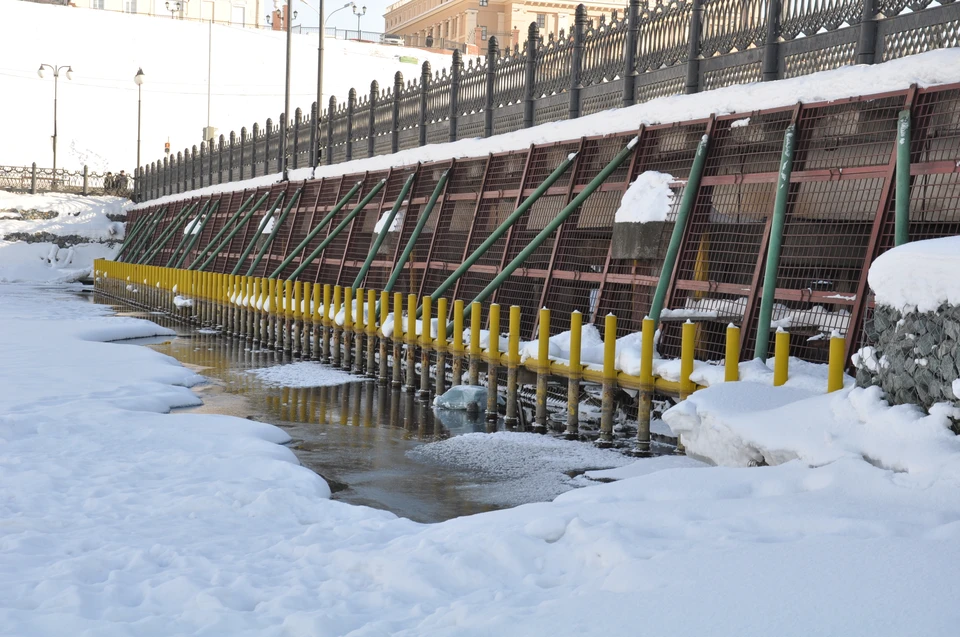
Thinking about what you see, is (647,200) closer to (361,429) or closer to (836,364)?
(361,429)

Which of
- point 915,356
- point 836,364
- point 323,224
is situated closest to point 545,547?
point 915,356

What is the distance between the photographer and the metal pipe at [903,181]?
9195mm

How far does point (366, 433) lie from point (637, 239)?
13.4 ft

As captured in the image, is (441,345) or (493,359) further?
(441,345)

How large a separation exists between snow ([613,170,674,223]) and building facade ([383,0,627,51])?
7279cm

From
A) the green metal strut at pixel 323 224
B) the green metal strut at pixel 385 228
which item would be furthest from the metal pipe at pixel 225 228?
the green metal strut at pixel 385 228

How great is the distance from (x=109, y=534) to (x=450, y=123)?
15476 millimetres

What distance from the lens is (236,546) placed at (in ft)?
22.0

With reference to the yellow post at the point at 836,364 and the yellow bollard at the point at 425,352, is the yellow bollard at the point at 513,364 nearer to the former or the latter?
the yellow bollard at the point at 425,352

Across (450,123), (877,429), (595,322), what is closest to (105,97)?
(450,123)

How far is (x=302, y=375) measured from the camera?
55.1 ft

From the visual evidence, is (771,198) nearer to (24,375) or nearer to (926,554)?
(926,554)

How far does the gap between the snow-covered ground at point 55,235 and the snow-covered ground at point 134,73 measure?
125ft

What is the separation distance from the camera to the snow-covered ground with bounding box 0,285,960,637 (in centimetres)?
475
